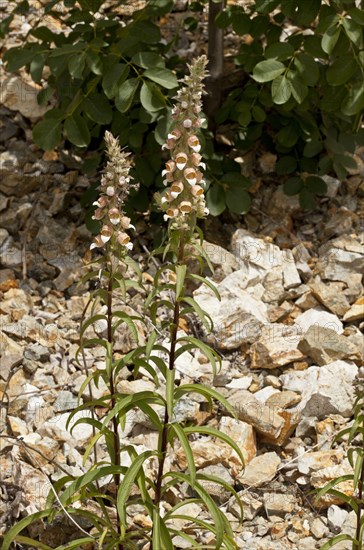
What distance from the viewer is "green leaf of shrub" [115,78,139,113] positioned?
15.0ft

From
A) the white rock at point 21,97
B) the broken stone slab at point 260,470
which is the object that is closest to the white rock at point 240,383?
the broken stone slab at point 260,470

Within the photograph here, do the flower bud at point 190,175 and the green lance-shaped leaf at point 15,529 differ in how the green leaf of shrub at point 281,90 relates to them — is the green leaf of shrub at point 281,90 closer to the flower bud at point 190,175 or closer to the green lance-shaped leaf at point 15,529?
the flower bud at point 190,175

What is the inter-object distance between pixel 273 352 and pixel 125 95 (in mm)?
1393

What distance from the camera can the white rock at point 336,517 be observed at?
380 cm

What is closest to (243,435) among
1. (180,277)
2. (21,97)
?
(180,277)

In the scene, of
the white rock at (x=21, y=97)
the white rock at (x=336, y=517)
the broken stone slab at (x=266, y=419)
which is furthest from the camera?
the white rock at (x=21, y=97)

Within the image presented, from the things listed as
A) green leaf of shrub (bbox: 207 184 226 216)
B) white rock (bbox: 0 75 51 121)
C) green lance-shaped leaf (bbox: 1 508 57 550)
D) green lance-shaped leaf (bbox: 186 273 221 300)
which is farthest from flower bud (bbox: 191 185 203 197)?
white rock (bbox: 0 75 51 121)

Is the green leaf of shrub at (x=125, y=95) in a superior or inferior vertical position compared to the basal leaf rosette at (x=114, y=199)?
inferior

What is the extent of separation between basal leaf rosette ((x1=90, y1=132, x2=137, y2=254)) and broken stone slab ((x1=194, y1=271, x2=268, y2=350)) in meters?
1.50

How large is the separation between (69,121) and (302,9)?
4.08 feet

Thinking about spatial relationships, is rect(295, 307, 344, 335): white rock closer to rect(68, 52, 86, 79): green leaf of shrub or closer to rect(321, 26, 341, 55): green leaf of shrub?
rect(321, 26, 341, 55): green leaf of shrub

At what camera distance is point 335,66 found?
184 inches

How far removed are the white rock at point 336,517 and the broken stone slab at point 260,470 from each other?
0.96ft

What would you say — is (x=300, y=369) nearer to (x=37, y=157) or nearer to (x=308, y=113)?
(x=308, y=113)
